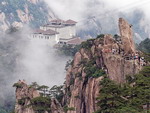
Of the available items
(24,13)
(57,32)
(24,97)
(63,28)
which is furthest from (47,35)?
(24,97)

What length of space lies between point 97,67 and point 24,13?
87.6m

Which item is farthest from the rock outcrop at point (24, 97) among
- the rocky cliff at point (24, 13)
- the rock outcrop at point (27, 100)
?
the rocky cliff at point (24, 13)

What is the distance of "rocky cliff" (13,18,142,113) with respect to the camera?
4103cm

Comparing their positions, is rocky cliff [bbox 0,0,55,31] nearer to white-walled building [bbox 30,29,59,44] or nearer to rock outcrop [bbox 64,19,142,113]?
white-walled building [bbox 30,29,59,44]

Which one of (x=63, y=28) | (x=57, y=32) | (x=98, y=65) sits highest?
(x=63, y=28)

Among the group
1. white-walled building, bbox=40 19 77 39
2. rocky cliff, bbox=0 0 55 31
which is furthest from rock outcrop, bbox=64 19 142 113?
rocky cliff, bbox=0 0 55 31

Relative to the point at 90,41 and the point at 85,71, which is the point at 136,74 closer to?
the point at 85,71

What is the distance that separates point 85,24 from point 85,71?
271 feet

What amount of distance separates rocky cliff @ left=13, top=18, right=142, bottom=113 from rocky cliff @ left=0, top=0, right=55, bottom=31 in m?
76.9

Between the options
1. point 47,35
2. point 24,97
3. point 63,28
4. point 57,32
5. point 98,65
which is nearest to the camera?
point 24,97

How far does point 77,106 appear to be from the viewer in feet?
149

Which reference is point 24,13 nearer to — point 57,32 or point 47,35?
point 57,32

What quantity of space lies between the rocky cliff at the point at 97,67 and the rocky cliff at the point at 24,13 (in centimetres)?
7692

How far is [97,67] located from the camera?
147 ft
